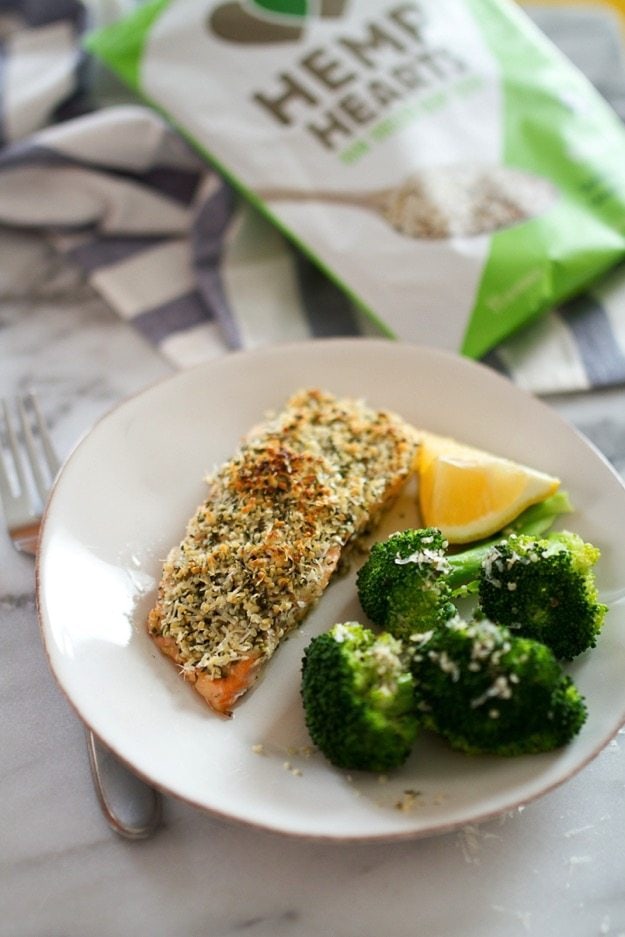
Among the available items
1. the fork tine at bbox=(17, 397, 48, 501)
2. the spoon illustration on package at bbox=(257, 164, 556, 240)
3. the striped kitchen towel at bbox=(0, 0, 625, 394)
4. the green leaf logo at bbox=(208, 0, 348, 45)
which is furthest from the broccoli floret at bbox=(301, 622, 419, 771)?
the green leaf logo at bbox=(208, 0, 348, 45)

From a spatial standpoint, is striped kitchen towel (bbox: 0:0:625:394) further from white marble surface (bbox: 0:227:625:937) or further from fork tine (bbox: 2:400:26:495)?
white marble surface (bbox: 0:227:625:937)

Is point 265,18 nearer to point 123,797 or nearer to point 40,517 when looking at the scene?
point 40,517

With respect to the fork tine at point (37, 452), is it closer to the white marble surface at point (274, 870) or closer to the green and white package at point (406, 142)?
the white marble surface at point (274, 870)

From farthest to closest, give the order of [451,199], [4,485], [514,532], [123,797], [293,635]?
[451,199] → [4,485] → [514,532] → [293,635] → [123,797]

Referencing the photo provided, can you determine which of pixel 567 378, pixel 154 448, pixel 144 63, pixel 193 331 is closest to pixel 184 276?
pixel 193 331

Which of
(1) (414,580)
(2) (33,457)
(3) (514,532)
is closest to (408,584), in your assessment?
(1) (414,580)

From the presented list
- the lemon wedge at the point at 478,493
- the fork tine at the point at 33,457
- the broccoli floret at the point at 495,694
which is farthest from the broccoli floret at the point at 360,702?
the fork tine at the point at 33,457

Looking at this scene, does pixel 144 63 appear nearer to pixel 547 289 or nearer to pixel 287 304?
pixel 287 304

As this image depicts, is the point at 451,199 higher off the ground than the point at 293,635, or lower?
higher
